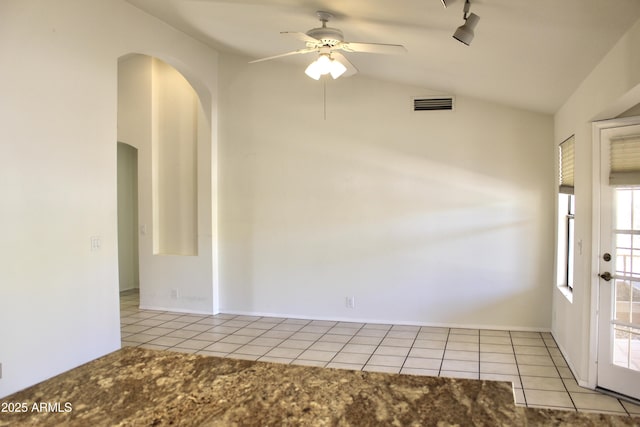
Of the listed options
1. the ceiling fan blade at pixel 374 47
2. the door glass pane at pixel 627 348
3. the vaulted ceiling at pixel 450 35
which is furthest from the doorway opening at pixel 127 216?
the door glass pane at pixel 627 348

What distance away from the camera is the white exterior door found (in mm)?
3080

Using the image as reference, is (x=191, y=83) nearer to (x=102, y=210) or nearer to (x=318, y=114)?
(x=318, y=114)

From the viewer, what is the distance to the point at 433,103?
502 centimetres

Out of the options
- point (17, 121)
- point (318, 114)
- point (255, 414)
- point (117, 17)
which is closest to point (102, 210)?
point (17, 121)

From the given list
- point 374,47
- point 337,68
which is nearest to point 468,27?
point 374,47

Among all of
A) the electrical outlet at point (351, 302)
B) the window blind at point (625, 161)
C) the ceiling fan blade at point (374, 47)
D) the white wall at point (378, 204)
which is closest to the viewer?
the window blind at point (625, 161)

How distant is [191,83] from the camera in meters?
5.47

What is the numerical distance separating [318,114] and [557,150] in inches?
105

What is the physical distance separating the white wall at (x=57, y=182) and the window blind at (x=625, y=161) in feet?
13.2

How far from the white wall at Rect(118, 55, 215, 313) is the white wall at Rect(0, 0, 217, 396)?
167 cm

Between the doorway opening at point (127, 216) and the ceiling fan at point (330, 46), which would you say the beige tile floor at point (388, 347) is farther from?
the ceiling fan at point (330, 46)

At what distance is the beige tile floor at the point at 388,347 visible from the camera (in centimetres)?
341

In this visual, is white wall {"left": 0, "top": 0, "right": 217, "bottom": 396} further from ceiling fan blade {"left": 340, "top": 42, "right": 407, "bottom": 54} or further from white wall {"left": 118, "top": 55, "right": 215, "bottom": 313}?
ceiling fan blade {"left": 340, "top": 42, "right": 407, "bottom": 54}

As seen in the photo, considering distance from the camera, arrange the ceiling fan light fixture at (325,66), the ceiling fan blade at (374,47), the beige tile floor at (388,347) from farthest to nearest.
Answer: the ceiling fan light fixture at (325,66) → the beige tile floor at (388,347) → the ceiling fan blade at (374,47)
